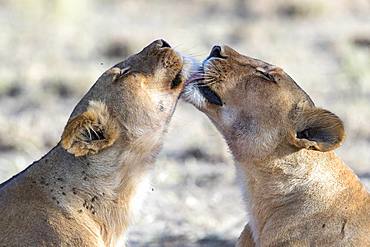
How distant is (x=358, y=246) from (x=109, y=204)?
150 centimetres

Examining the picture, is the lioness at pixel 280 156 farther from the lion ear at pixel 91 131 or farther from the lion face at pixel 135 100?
the lion ear at pixel 91 131

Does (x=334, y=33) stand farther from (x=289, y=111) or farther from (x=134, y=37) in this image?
(x=289, y=111)

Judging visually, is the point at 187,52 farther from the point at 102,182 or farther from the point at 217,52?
the point at 102,182

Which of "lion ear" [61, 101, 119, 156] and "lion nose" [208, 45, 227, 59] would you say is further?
"lion nose" [208, 45, 227, 59]

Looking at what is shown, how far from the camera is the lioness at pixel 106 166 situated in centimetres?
667

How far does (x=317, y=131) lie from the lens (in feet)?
22.1

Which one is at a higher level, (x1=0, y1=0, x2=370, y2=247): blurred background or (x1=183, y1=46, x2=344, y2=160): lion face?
(x1=183, y1=46, x2=344, y2=160): lion face

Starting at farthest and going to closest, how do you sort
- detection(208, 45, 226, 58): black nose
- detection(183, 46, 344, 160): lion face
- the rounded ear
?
1. detection(208, 45, 226, 58): black nose
2. detection(183, 46, 344, 160): lion face
3. the rounded ear

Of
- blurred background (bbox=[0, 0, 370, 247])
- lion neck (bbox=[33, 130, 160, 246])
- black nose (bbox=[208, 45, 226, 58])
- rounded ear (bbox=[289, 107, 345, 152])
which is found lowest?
blurred background (bbox=[0, 0, 370, 247])

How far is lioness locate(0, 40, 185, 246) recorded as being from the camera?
667 centimetres

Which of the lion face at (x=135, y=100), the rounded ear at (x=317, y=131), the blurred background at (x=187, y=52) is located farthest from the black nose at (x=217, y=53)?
the rounded ear at (x=317, y=131)

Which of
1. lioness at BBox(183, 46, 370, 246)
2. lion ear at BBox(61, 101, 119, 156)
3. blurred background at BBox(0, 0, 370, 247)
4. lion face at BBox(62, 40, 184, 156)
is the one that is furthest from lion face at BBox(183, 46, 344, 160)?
lion ear at BBox(61, 101, 119, 156)

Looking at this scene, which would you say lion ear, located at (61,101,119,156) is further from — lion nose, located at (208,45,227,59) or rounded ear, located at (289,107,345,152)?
rounded ear, located at (289,107,345,152)

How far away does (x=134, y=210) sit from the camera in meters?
6.88
